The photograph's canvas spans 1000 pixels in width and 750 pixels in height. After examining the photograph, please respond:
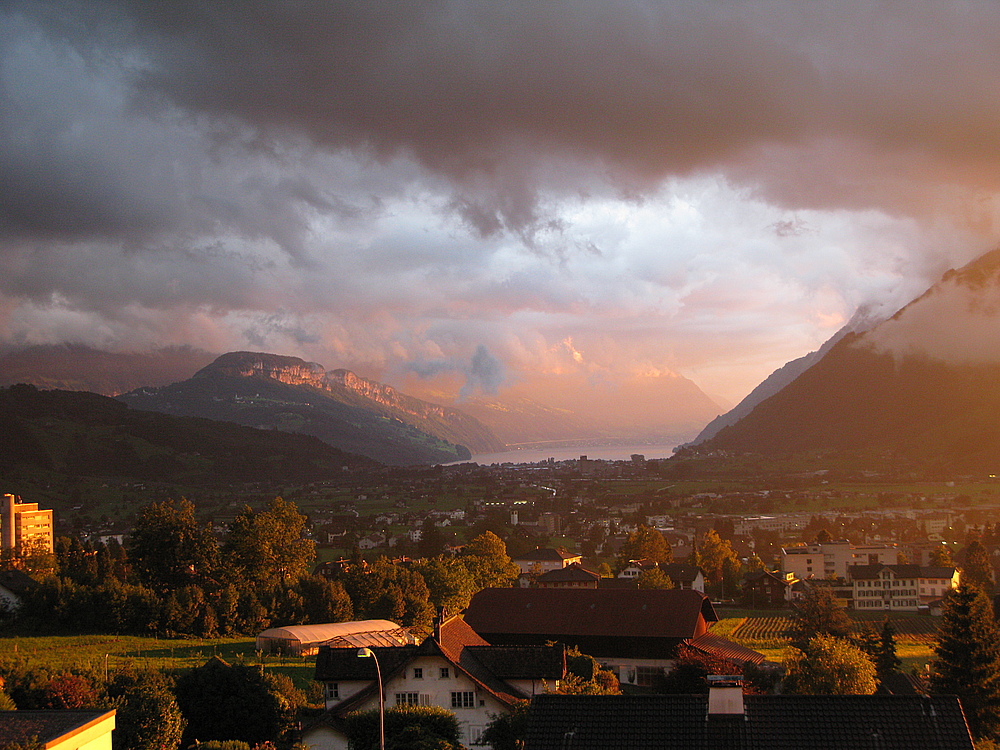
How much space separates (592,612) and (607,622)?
1.53 m

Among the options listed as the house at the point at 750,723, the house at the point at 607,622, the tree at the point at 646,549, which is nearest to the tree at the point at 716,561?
the tree at the point at 646,549

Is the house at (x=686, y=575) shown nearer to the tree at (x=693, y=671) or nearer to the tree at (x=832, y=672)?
the tree at (x=693, y=671)

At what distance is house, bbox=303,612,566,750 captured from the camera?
29.9 metres

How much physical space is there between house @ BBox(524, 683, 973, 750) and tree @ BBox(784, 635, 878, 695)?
55.4ft

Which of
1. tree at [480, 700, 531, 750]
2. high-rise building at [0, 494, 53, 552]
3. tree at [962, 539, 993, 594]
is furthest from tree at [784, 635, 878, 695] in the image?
high-rise building at [0, 494, 53, 552]

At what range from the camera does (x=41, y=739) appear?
779 inches

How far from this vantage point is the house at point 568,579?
80062 millimetres

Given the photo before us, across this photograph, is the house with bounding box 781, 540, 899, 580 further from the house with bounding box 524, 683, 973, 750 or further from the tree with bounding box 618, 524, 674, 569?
the house with bounding box 524, 683, 973, 750

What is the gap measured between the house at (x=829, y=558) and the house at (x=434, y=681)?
7473cm

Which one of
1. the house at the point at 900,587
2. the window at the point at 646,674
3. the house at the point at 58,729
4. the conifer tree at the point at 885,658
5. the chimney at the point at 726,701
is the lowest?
the house at the point at 900,587

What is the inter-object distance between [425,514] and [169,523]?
94.5 metres

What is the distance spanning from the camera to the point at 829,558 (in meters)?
104

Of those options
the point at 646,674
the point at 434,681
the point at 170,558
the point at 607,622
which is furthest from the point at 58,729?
the point at 170,558

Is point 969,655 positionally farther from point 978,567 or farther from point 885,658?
point 978,567
